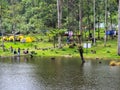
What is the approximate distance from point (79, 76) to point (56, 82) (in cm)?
543

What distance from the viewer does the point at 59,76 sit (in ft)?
151

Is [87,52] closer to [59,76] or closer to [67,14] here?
[67,14]

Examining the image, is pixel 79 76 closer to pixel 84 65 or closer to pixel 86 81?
pixel 86 81

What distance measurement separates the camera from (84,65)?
58406mm

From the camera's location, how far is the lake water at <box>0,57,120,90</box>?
39312 mm

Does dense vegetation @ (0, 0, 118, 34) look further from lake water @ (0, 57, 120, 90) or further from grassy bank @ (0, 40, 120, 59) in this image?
lake water @ (0, 57, 120, 90)

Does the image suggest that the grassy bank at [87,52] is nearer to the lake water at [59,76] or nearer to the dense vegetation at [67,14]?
the lake water at [59,76]

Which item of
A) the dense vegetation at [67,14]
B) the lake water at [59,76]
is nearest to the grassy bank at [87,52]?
the lake water at [59,76]

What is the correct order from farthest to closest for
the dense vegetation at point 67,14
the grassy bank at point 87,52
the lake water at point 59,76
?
the dense vegetation at point 67,14 < the grassy bank at point 87,52 < the lake water at point 59,76

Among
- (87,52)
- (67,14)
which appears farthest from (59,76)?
(67,14)

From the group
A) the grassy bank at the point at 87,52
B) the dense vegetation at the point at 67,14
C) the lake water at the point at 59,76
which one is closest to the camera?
the lake water at the point at 59,76

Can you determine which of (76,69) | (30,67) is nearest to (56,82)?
(76,69)

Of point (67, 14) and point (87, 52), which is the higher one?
point (67, 14)

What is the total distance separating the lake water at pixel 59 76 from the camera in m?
39.3
